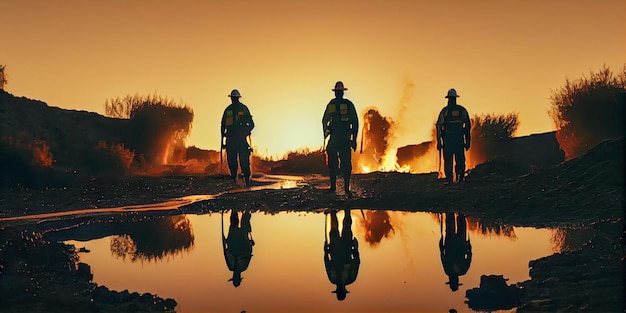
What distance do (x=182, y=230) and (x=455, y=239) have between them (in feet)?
15.1

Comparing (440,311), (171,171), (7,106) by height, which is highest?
(7,106)

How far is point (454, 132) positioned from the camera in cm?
1645

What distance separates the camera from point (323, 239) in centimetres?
964

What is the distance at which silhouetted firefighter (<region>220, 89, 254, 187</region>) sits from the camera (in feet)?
60.8

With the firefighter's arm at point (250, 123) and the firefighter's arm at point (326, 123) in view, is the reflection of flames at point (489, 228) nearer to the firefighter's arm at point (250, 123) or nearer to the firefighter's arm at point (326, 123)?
the firefighter's arm at point (326, 123)

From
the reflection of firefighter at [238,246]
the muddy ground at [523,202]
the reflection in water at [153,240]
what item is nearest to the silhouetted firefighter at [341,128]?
the muddy ground at [523,202]

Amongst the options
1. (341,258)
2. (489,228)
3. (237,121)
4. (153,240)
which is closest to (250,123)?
(237,121)

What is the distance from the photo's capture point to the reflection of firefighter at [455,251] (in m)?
7.10

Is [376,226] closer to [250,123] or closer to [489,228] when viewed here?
[489,228]

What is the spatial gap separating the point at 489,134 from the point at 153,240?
21625 mm

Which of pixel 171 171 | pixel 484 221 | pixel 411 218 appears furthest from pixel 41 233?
pixel 171 171

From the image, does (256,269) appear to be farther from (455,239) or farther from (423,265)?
(455,239)

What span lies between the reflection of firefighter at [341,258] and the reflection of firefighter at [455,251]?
3.47 ft

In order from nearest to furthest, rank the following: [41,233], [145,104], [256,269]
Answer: [256,269] < [41,233] < [145,104]
